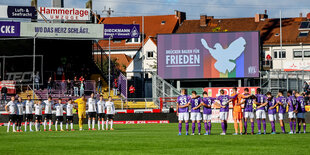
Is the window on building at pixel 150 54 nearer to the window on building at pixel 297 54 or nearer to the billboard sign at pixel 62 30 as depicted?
the window on building at pixel 297 54

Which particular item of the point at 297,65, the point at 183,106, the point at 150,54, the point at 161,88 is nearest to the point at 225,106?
the point at 183,106

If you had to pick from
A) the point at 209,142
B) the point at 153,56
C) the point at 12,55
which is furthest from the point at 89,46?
the point at 209,142

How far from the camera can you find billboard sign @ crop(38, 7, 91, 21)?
Answer: 184 ft

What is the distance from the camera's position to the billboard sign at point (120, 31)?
A: 56.0 metres

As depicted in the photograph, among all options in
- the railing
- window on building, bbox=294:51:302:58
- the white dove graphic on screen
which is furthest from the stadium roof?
the white dove graphic on screen

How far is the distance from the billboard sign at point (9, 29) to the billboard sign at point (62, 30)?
0.46 m

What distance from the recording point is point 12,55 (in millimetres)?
55188

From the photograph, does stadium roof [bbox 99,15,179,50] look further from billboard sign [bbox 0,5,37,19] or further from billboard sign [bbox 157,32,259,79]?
billboard sign [bbox 0,5,37,19]

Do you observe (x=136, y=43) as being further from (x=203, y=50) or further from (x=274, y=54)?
(x=203, y=50)

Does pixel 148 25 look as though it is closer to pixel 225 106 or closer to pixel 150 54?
pixel 150 54

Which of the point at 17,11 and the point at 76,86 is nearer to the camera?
the point at 76,86

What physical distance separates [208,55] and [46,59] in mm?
15710

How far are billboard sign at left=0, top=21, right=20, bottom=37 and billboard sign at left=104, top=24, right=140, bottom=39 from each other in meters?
8.21

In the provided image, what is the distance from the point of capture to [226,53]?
56438 mm
